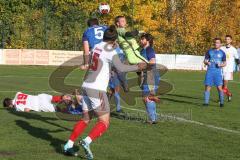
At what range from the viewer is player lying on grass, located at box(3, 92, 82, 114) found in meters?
13.7

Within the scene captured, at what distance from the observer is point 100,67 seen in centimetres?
888

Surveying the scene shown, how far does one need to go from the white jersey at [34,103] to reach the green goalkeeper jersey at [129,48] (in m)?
2.46

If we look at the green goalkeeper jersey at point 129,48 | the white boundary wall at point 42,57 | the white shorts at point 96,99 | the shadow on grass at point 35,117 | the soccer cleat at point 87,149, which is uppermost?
the green goalkeeper jersey at point 129,48

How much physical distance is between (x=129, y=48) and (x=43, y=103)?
9.01 feet

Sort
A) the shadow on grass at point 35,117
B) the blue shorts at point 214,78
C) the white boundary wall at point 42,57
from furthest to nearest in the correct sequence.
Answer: the white boundary wall at point 42,57, the blue shorts at point 214,78, the shadow on grass at point 35,117

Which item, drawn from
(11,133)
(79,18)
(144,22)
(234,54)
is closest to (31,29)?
(79,18)

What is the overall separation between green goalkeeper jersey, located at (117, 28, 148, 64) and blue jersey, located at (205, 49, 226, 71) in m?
4.82

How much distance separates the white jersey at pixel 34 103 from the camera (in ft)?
45.0

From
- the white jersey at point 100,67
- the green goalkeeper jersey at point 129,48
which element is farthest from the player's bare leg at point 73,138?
the green goalkeeper jersey at point 129,48

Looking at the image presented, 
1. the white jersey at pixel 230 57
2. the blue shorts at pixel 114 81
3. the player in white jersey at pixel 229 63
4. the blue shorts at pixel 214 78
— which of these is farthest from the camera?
the white jersey at pixel 230 57

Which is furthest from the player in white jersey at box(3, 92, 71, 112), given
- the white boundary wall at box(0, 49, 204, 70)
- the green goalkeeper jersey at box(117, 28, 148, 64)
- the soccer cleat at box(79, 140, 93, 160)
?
the white boundary wall at box(0, 49, 204, 70)

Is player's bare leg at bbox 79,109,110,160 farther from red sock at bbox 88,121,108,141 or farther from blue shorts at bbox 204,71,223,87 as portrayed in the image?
blue shorts at bbox 204,71,223,87

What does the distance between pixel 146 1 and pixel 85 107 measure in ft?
143

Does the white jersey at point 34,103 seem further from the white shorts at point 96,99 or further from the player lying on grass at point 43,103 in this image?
the white shorts at point 96,99
